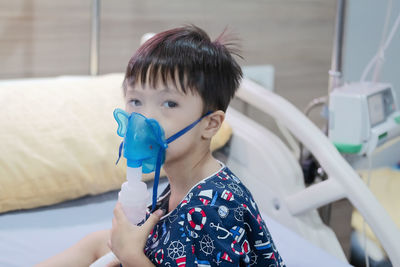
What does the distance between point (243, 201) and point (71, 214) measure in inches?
24.9

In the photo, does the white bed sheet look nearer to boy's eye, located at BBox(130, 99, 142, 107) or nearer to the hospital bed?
the hospital bed

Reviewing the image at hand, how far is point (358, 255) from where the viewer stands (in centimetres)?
181

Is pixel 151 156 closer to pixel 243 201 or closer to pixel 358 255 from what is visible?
pixel 243 201

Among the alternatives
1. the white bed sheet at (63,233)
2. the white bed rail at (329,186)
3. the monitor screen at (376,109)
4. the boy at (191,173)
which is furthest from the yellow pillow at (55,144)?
the boy at (191,173)

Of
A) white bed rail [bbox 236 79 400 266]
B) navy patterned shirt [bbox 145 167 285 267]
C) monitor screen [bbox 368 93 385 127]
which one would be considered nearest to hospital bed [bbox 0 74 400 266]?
white bed rail [bbox 236 79 400 266]

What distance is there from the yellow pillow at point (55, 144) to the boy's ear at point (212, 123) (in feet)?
1.89

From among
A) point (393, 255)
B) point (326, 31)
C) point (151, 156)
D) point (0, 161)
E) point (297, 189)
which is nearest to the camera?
point (151, 156)

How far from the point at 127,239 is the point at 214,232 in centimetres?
14

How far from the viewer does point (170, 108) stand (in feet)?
2.82

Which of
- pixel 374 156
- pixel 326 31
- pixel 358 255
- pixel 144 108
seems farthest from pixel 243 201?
pixel 326 31

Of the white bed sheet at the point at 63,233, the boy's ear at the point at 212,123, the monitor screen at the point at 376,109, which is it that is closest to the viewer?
the boy's ear at the point at 212,123

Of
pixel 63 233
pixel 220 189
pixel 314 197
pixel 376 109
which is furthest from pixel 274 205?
pixel 220 189

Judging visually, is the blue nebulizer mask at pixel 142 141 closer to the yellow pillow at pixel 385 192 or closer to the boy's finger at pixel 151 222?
the boy's finger at pixel 151 222

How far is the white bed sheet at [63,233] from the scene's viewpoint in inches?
45.7
